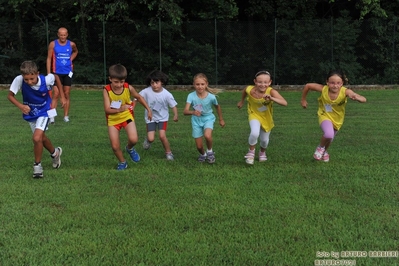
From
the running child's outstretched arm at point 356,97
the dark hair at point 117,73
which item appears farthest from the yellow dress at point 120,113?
the running child's outstretched arm at point 356,97

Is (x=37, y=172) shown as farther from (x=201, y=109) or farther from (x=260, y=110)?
(x=260, y=110)

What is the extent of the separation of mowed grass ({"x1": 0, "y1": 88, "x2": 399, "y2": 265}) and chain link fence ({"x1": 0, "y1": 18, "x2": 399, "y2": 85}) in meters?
13.0

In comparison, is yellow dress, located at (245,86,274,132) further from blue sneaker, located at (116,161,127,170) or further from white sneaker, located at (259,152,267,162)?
blue sneaker, located at (116,161,127,170)

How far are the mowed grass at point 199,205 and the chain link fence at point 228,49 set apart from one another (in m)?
13.0

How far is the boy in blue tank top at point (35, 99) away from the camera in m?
5.91

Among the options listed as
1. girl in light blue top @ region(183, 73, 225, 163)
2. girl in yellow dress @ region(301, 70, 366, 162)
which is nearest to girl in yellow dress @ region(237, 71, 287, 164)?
girl in light blue top @ region(183, 73, 225, 163)

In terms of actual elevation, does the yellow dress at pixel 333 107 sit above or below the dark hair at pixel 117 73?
below

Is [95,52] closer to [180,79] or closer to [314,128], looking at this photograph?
[180,79]

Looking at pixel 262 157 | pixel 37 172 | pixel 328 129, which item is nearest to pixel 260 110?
pixel 262 157

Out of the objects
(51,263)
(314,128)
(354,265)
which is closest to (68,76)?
(314,128)

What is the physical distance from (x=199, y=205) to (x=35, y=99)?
2.86m

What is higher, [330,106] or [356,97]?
[356,97]

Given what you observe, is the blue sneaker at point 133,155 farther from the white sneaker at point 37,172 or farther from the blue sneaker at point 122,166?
the white sneaker at point 37,172

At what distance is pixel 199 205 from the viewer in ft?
15.5
